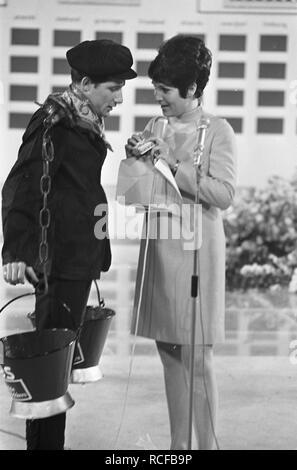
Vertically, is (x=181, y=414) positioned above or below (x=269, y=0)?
below

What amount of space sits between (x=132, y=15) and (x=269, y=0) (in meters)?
0.82

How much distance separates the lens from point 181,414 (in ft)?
9.65

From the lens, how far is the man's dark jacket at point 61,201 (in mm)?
2684

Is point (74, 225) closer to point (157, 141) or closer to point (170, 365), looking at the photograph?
point (157, 141)

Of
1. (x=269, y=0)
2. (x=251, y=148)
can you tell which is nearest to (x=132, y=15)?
(x=269, y=0)

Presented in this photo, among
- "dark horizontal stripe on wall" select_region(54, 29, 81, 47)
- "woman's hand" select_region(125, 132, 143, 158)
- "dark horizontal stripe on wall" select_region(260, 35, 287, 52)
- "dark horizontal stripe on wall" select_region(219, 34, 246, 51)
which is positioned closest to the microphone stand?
"woman's hand" select_region(125, 132, 143, 158)

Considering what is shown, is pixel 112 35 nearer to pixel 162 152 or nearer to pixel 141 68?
pixel 141 68

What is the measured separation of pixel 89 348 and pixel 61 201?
0.51 meters

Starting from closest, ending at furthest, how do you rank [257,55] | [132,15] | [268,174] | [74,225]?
[74,225], [132,15], [257,55], [268,174]

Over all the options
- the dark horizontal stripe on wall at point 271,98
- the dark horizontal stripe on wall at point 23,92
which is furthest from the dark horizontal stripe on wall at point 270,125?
the dark horizontal stripe on wall at point 23,92

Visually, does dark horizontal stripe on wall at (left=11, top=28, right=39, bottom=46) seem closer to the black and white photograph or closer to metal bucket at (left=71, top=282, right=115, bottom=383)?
the black and white photograph

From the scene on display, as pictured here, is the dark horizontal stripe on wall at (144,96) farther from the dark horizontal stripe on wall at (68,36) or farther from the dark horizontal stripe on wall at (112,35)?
the dark horizontal stripe on wall at (68,36)

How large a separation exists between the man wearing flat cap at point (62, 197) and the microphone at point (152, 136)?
4.8 inches

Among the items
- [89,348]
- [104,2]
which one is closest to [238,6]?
[104,2]
